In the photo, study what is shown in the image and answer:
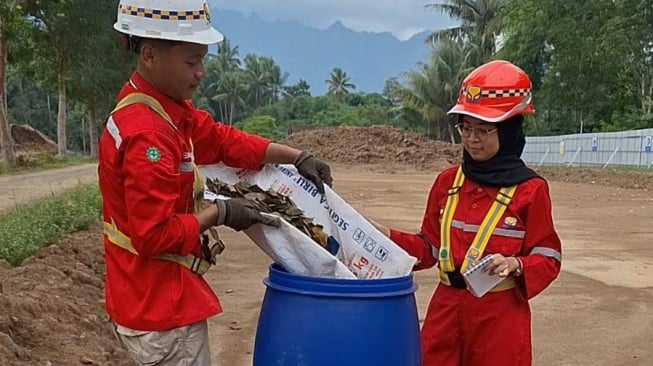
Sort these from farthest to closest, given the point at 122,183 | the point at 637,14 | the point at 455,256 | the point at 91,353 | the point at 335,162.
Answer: the point at 335,162
the point at 637,14
the point at 91,353
the point at 455,256
the point at 122,183

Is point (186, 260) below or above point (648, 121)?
above

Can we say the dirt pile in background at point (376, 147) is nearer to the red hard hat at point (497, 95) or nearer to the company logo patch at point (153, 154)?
the red hard hat at point (497, 95)

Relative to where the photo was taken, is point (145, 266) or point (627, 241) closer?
point (145, 266)

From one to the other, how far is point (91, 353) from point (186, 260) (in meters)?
2.08

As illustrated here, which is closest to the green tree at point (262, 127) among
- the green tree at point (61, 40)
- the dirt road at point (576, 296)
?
the green tree at point (61, 40)

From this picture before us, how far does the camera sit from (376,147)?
138ft

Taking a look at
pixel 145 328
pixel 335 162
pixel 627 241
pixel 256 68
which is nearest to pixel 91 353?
pixel 145 328

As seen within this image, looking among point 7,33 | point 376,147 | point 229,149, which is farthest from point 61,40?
point 229,149

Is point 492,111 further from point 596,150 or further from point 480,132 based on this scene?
point 596,150

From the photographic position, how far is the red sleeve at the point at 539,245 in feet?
9.32

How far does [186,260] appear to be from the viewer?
2.54 metres

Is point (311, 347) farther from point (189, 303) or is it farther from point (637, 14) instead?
point (637, 14)

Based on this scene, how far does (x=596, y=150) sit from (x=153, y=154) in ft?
109

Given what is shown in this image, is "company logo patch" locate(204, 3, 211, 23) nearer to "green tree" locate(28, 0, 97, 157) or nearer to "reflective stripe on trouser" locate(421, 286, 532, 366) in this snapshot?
"reflective stripe on trouser" locate(421, 286, 532, 366)
